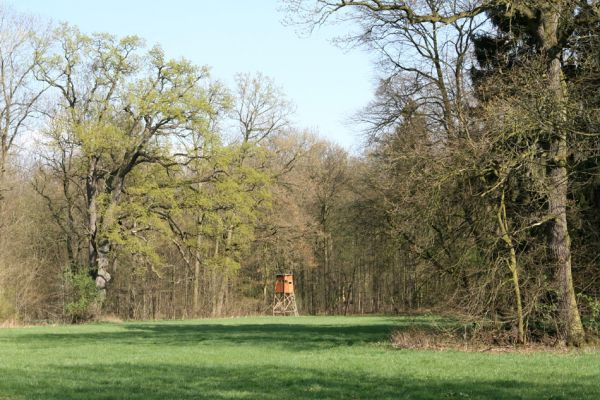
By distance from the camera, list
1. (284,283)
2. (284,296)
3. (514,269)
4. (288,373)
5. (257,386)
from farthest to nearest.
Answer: (284,296) < (284,283) < (514,269) < (288,373) < (257,386)

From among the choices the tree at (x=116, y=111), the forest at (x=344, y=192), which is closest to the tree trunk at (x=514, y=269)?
the forest at (x=344, y=192)

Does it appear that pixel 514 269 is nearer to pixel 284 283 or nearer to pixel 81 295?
pixel 81 295

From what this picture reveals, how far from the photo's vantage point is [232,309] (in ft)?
188

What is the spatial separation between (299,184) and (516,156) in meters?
40.6

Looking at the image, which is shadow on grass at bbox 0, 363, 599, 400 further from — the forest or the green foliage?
the green foliage

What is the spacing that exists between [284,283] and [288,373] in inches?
1679

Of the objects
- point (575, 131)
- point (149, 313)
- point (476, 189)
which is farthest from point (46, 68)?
point (575, 131)

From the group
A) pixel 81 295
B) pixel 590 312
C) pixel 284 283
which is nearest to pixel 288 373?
pixel 590 312

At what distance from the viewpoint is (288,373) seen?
13.7m

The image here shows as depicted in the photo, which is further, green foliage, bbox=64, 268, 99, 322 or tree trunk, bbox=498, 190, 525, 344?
green foliage, bbox=64, 268, 99, 322

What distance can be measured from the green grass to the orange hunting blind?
34.0 meters

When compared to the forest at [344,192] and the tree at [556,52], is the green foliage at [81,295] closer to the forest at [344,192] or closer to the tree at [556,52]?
the forest at [344,192]

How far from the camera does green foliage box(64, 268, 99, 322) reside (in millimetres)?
42094

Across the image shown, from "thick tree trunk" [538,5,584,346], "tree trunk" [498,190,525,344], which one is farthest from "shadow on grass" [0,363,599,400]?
"thick tree trunk" [538,5,584,346]
